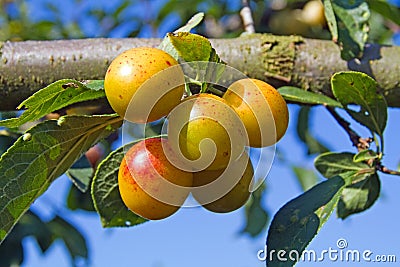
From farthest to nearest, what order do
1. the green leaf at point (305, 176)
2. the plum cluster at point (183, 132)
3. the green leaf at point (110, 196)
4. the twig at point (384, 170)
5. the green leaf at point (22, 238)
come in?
1. the green leaf at point (305, 176)
2. the green leaf at point (22, 238)
3. the twig at point (384, 170)
4. the green leaf at point (110, 196)
5. the plum cluster at point (183, 132)

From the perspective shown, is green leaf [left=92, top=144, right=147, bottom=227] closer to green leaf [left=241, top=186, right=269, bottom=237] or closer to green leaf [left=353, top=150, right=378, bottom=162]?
green leaf [left=353, top=150, right=378, bottom=162]

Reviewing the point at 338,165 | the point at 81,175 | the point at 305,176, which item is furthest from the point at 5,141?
the point at 305,176

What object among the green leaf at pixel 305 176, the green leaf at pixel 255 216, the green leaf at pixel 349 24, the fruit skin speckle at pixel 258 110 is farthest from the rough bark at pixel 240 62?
the green leaf at pixel 305 176

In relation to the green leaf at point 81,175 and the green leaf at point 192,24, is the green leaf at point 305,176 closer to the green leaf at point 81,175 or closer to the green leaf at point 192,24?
the green leaf at point 81,175

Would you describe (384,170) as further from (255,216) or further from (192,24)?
(255,216)

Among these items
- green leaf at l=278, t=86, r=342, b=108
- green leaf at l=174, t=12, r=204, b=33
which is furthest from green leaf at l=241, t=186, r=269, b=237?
green leaf at l=174, t=12, r=204, b=33

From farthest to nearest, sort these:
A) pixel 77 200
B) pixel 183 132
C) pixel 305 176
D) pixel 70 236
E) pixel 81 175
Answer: pixel 305 176 → pixel 70 236 → pixel 77 200 → pixel 81 175 → pixel 183 132
